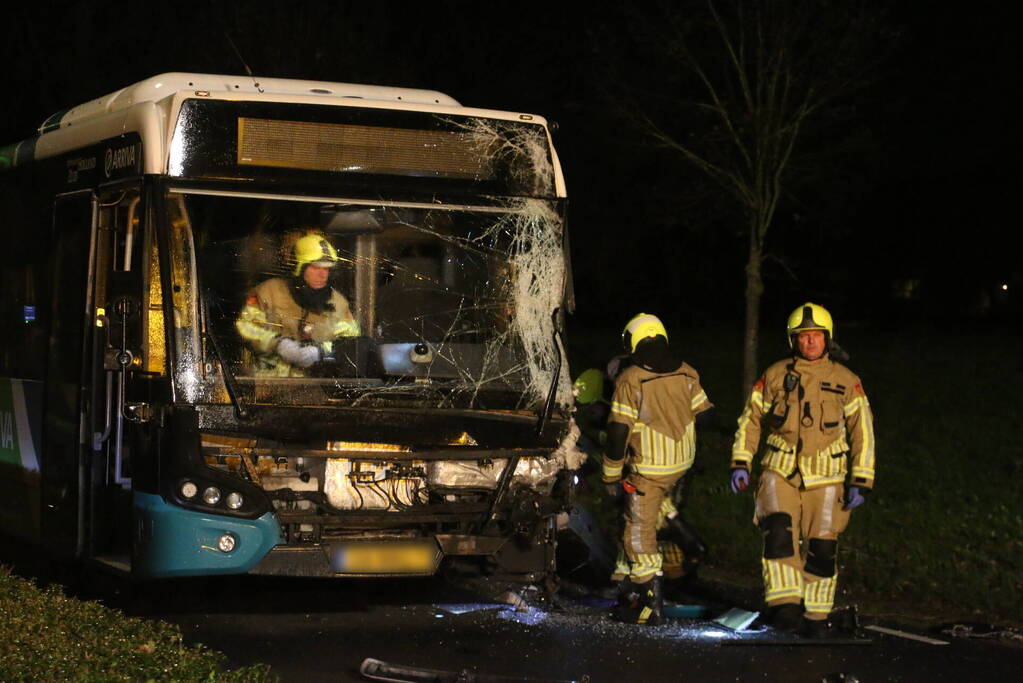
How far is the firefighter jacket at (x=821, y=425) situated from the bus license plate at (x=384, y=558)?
6.87 feet

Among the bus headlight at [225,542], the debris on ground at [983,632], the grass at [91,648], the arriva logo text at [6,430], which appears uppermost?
the arriva logo text at [6,430]

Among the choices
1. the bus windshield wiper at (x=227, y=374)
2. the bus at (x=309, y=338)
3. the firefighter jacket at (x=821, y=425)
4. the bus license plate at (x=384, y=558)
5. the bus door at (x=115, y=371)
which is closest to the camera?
the bus windshield wiper at (x=227, y=374)

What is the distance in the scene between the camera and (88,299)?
8523 millimetres

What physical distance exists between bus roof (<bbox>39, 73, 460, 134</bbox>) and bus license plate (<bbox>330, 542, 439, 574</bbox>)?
98.5 inches

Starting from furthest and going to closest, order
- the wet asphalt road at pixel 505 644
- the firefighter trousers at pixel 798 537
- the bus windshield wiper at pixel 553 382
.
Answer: the firefighter trousers at pixel 798 537
the bus windshield wiper at pixel 553 382
the wet asphalt road at pixel 505 644

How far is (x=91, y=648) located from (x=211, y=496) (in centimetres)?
100

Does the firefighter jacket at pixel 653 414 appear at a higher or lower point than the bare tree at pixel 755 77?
lower

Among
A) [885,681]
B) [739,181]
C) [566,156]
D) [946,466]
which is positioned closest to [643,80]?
[739,181]

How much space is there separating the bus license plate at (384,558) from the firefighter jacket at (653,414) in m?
1.48

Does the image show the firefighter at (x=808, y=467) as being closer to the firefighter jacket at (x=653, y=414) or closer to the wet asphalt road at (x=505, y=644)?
the wet asphalt road at (x=505, y=644)

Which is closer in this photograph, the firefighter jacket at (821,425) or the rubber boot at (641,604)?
the firefighter jacket at (821,425)

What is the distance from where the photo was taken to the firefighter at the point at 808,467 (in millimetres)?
8375

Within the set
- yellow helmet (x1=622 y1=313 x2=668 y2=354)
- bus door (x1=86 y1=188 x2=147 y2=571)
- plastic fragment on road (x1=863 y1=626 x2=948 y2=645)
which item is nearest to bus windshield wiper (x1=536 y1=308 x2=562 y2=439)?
yellow helmet (x1=622 y1=313 x2=668 y2=354)

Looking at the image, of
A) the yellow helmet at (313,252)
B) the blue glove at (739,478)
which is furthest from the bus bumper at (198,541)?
the blue glove at (739,478)
